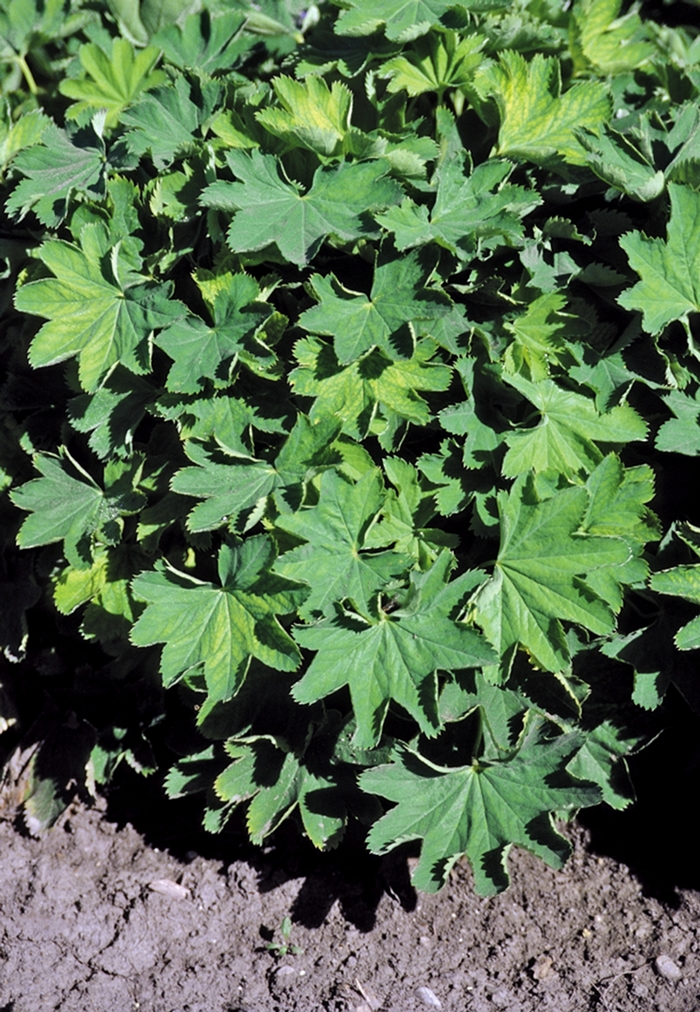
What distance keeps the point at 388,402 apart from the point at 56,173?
0.99 m

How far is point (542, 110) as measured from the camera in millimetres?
2045

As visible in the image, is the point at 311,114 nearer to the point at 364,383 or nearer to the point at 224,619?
the point at 364,383

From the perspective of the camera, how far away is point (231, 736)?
7.21 ft

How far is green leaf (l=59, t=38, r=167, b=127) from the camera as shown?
234 cm

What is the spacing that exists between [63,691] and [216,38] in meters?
1.86

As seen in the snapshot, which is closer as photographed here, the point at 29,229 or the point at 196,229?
the point at 196,229

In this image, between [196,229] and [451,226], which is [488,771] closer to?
[451,226]

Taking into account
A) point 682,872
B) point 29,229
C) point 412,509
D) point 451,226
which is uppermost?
point 451,226

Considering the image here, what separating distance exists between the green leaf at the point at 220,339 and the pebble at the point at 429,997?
158 cm

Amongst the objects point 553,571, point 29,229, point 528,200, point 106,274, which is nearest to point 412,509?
point 553,571

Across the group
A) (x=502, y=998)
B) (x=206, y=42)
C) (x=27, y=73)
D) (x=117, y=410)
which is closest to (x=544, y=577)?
(x=117, y=410)

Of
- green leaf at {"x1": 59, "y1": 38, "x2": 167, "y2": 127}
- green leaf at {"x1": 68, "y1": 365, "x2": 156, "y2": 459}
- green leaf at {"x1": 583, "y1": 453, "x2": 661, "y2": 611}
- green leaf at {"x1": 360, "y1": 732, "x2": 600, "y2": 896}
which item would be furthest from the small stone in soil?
green leaf at {"x1": 59, "y1": 38, "x2": 167, "y2": 127}

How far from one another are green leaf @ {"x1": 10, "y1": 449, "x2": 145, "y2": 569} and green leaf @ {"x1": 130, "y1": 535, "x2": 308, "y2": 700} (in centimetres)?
23

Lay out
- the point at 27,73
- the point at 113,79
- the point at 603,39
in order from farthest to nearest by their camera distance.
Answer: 1. the point at 27,73
2. the point at 113,79
3. the point at 603,39
